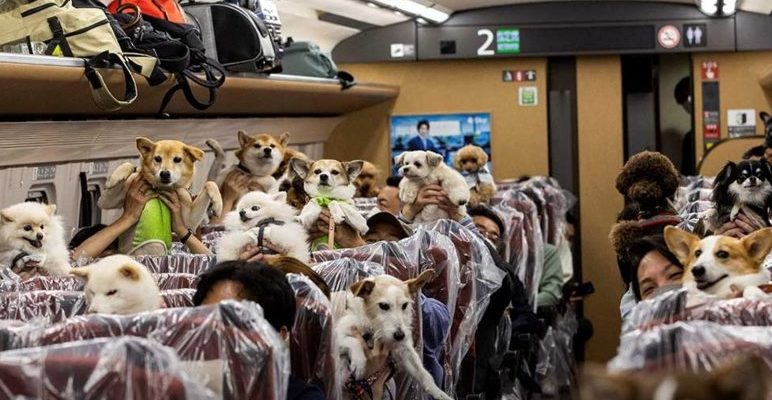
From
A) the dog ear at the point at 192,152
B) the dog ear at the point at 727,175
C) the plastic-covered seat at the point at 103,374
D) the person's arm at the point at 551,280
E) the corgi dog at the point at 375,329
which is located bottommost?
the person's arm at the point at 551,280

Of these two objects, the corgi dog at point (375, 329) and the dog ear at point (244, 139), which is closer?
the corgi dog at point (375, 329)

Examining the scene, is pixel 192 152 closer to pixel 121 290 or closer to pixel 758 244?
pixel 121 290

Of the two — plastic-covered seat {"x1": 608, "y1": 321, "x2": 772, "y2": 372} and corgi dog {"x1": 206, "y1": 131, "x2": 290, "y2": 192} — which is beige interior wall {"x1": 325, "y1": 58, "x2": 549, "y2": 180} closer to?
corgi dog {"x1": 206, "y1": 131, "x2": 290, "y2": 192}

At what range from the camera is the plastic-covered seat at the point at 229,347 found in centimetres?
238

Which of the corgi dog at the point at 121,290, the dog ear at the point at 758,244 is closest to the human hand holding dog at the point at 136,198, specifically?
the corgi dog at the point at 121,290

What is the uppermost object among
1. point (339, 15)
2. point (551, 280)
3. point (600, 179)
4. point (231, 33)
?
point (339, 15)

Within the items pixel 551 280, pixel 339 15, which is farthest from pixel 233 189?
pixel 339 15

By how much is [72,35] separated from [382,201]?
2.49 meters

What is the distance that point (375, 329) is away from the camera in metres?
3.87

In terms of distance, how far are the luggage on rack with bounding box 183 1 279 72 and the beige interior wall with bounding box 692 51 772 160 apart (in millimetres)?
5895

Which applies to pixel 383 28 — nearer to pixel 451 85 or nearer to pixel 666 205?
pixel 451 85

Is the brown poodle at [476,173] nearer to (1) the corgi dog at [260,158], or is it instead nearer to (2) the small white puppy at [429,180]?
(2) the small white puppy at [429,180]

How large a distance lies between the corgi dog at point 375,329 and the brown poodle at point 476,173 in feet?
13.6

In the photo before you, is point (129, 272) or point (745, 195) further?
point (745, 195)
